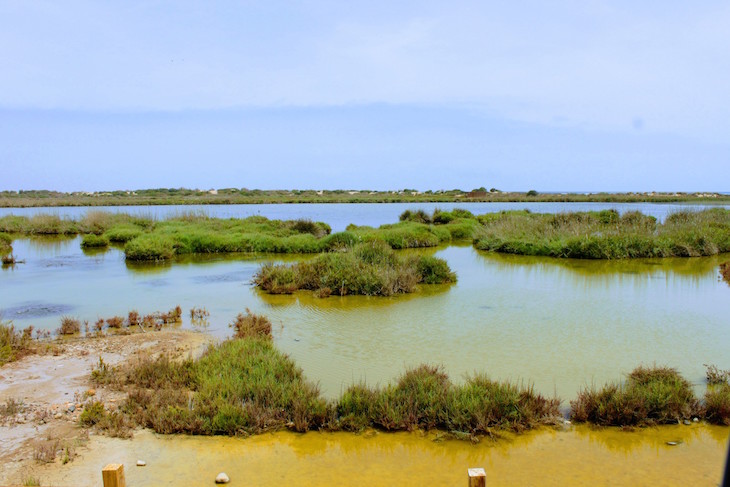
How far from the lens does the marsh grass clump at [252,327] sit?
933 centimetres

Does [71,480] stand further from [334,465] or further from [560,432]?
[560,432]

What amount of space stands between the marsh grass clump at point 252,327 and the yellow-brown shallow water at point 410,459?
11.4ft

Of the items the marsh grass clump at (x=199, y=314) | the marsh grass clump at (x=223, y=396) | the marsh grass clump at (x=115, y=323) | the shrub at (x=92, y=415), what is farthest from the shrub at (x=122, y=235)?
the shrub at (x=92, y=415)

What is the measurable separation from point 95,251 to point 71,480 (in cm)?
2285

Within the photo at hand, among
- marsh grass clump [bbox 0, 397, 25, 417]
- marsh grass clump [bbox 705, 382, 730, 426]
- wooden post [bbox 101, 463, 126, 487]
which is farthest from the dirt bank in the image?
marsh grass clump [bbox 705, 382, 730, 426]

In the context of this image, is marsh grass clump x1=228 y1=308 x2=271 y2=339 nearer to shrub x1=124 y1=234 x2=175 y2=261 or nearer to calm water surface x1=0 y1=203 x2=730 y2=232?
shrub x1=124 y1=234 x2=175 y2=261

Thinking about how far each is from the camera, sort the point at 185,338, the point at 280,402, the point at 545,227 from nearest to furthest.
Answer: the point at 280,402
the point at 185,338
the point at 545,227

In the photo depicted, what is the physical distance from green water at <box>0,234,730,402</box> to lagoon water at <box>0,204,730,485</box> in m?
0.03

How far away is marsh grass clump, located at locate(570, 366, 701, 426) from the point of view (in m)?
6.12

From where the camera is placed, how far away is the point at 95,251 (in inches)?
998

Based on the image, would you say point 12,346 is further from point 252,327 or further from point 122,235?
point 122,235

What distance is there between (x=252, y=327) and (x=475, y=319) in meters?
4.43

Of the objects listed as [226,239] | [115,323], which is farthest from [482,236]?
[115,323]

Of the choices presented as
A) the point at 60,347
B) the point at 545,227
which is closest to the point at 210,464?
the point at 60,347
